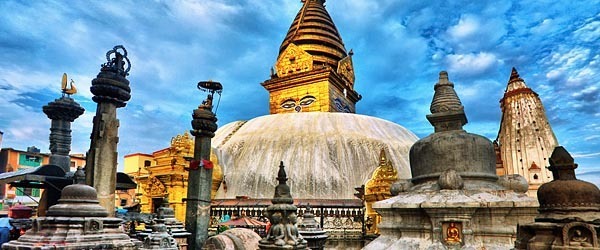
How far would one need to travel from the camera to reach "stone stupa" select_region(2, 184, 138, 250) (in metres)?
6.24

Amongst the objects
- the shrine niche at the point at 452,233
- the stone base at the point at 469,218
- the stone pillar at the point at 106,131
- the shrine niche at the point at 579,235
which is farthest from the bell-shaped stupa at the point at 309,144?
the shrine niche at the point at 579,235

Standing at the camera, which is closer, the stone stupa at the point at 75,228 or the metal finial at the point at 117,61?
the stone stupa at the point at 75,228

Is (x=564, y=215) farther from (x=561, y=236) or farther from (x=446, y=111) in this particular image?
(x=446, y=111)

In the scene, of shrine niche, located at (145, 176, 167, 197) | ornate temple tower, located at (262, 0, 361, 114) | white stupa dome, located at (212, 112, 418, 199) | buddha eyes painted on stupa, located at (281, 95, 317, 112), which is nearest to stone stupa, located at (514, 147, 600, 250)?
white stupa dome, located at (212, 112, 418, 199)

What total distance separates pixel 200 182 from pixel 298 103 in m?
25.3

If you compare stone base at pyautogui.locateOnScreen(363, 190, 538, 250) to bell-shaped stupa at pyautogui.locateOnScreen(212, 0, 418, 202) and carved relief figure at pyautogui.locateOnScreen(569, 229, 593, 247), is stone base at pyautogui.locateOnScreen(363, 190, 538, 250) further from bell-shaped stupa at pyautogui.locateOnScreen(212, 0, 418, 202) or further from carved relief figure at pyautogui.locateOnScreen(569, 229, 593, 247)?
bell-shaped stupa at pyautogui.locateOnScreen(212, 0, 418, 202)

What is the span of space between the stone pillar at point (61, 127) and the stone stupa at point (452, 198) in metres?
13.1

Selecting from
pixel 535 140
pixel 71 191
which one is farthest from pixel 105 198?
pixel 535 140

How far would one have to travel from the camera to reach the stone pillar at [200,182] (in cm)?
1302

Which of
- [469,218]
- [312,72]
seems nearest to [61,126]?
[469,218]

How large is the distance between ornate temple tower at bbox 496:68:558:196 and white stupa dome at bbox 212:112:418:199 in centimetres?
1140

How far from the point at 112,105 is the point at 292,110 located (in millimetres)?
27791

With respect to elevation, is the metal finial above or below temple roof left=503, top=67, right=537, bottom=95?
below

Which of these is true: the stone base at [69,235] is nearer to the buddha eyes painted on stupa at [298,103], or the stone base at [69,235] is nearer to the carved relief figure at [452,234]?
the carved relief figure at [452,234]
